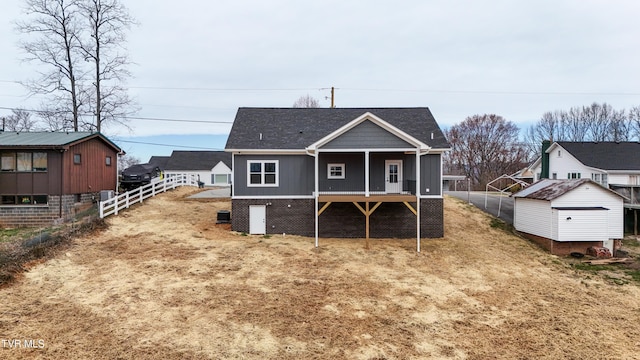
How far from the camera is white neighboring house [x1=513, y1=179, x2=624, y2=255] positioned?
17406mm

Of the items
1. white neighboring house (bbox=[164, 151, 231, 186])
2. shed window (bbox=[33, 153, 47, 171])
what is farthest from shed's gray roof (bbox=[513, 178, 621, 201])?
white neighboring house (bbox=[164, 151, 231, 186])

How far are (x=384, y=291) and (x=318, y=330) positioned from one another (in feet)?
11.2

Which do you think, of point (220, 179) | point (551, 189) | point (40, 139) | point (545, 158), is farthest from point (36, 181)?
point (545, 158)

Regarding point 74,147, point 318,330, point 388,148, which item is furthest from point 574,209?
point 74,147

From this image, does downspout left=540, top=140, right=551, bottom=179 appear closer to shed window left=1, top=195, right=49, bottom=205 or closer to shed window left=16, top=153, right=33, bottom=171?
shed window left=1, top=195, right=49, bottom=205

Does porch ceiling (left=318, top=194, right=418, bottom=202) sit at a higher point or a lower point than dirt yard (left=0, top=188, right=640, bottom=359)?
higher

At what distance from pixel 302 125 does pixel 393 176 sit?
5999 mm

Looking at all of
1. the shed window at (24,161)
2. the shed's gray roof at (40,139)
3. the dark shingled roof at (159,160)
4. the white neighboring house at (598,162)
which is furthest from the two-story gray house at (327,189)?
the dark shingled roof at (159,160)

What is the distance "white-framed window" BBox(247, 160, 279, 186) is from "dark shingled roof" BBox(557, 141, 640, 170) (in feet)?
83.5

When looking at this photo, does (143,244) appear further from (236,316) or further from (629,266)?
(629,266)

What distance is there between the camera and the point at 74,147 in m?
19.0

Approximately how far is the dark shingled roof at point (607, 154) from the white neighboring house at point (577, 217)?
10.7 metres

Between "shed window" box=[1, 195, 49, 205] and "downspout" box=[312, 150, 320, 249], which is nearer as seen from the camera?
"downspout" box=[312, 150, 320, 249]

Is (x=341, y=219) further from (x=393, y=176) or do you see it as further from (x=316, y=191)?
(x=393, y=176)
